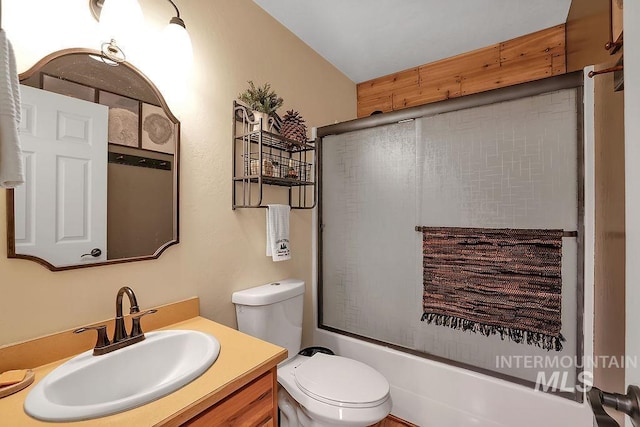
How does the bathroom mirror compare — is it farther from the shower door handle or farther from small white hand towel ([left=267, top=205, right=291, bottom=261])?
the shower door handle

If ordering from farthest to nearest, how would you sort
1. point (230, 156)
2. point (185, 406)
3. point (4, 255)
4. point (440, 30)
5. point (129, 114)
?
point (440, 30) → point (230, 156) → point (129, 114) → point (4, 255) → point (185, 406)

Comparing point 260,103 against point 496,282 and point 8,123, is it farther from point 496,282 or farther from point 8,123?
point 496,282

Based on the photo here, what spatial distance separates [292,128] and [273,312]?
109cm

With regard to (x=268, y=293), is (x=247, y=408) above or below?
below

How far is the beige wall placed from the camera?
3.05 feet

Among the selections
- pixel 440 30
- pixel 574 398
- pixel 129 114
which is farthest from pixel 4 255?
pixel 440 30

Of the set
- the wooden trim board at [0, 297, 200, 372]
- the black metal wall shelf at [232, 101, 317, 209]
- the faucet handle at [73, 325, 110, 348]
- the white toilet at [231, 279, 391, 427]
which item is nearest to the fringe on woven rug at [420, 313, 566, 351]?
the white toilet at [231, 279, 391, 427]

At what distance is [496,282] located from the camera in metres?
1.48

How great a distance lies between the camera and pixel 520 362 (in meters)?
1.43

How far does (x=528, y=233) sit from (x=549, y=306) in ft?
1.14

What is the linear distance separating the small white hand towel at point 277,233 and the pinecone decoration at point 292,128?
44 centimetres

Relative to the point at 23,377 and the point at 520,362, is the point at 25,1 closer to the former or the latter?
the point at 23,377

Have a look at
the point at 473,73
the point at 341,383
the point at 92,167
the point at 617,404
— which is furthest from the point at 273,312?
the point at 473,73

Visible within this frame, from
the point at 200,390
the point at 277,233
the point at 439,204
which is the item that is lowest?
the point at 200,390
